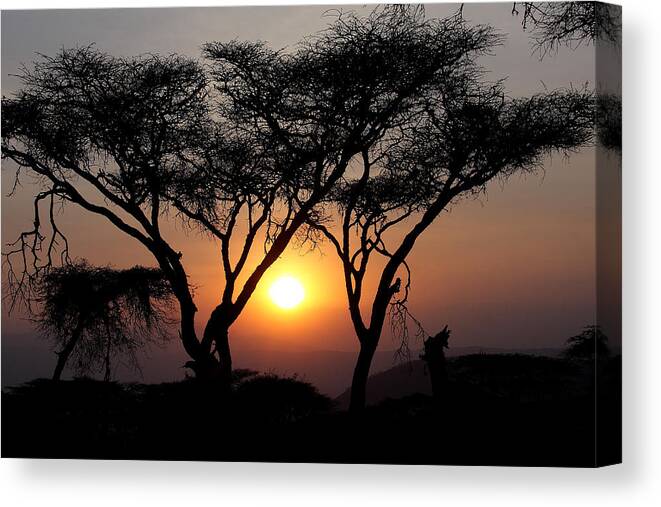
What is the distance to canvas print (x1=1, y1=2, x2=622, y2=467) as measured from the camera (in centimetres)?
744

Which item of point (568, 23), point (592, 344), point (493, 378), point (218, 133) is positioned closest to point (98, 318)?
point (218, 133)

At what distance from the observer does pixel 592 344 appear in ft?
23.8

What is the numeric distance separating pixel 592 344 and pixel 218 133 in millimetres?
2922

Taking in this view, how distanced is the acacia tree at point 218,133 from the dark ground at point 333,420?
381 mm

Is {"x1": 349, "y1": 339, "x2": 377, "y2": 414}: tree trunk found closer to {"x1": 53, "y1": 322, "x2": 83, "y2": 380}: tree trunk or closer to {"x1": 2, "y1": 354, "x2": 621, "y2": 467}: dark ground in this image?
{"x1": 2, "y1": 354, "x2": 621, "y2": 467}: dark ground

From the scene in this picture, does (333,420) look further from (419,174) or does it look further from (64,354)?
(64,354)

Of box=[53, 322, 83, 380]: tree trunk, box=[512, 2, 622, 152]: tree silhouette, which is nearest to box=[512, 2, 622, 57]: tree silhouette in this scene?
box=[512, 2, 622, 152]: tree silhouette

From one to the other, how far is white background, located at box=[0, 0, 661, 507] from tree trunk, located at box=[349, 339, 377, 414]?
1.34 ft

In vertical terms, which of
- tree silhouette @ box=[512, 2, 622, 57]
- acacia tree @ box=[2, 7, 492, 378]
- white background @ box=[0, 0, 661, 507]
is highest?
tree silhouette @ box=[512, 2, 622, 57]

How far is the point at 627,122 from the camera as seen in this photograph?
7.47m

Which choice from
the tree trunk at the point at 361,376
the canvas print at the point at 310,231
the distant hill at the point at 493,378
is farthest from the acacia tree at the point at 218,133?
the distant hill at the point at 493,378

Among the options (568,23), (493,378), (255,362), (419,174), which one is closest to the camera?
(568,23)

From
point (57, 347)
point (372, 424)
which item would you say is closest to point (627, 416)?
point (372, 424)

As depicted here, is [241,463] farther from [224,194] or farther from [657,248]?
[657,248]
